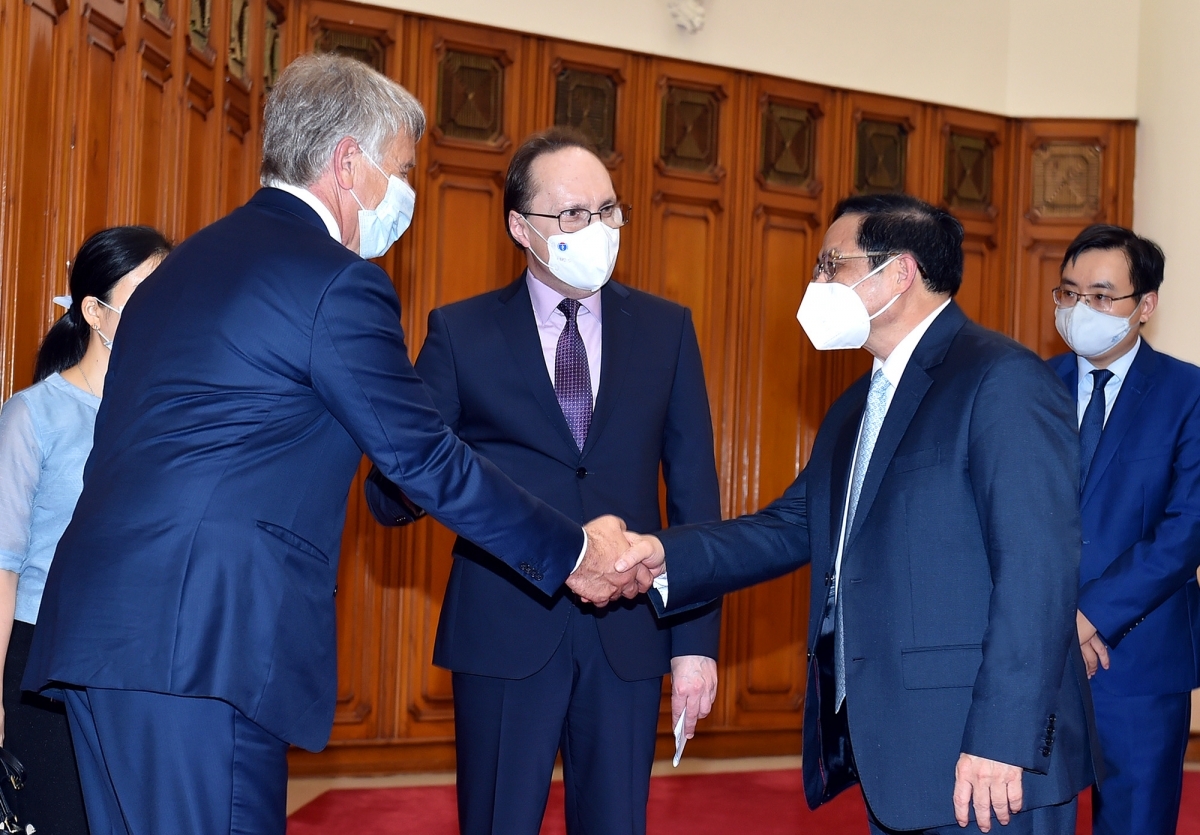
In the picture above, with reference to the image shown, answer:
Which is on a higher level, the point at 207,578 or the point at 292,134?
the point at 292,134

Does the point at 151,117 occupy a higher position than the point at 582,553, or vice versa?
the point at 151,117

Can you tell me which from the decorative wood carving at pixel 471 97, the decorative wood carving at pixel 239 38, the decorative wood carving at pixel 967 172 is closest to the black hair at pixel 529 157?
the decorative wood carving at pixel 239 38

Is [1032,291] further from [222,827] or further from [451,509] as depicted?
[222,827]

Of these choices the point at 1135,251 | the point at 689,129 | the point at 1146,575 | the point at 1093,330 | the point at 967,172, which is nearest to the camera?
the point at 1146,575

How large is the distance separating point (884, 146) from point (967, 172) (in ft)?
1.53

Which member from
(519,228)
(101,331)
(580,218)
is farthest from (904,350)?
(101,331)

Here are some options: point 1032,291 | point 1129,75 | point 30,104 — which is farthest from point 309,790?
point 1129,75

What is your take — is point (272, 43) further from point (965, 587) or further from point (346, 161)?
point (965, 587)

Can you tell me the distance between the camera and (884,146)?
585 centimetres

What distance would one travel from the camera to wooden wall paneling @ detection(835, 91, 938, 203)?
5.75 m

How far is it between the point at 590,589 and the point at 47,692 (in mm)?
914

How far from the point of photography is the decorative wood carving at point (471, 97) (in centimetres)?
511

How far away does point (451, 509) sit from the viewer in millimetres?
2096

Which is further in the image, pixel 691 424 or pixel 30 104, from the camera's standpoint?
pixel 30 104
